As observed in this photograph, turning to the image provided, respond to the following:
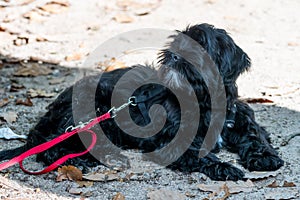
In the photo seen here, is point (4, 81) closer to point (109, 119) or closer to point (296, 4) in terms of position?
point (109, 119)

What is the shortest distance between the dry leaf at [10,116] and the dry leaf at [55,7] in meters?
4.04

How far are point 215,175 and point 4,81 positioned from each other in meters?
3.90

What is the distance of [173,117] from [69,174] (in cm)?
110

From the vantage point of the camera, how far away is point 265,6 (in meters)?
10.6

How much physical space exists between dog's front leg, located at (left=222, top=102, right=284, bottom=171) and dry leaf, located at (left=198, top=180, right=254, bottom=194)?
33 centimetres

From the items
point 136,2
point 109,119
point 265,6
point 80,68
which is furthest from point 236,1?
point 109,119

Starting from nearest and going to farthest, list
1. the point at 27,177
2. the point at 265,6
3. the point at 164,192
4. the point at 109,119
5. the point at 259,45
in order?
the point at 164,192 < the point at 27,177 < the point at 109,119 < the point at 259,45 < the point at 265,6

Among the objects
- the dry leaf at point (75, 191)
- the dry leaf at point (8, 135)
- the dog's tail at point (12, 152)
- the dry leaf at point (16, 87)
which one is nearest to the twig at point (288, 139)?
the dry leaf at point (75, 191)

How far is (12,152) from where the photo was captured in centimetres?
547

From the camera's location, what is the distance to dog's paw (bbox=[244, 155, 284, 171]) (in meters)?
5.18

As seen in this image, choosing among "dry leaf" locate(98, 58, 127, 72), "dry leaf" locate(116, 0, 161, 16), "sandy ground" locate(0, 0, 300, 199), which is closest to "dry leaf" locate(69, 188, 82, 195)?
"sandy ground" locate(0, 0, 300, 199)

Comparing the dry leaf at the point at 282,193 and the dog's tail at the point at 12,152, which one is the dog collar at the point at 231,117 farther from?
the dog's tail at the point at 12,152

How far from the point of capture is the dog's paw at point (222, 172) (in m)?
5.04

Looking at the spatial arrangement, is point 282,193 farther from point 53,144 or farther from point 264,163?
point 53,144
